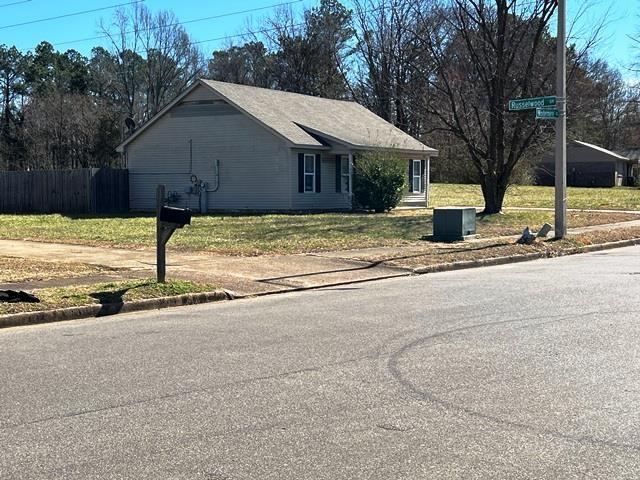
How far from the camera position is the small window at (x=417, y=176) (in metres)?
36.8

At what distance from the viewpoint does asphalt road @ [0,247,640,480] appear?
462 cm

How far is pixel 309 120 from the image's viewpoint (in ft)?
111

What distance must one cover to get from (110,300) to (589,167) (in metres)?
72.9

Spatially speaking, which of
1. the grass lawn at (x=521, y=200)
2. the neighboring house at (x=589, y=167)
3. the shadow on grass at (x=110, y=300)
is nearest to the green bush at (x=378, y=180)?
the grass lawn at (x=521, y=200)

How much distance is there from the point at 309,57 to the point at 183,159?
32810 millimetres

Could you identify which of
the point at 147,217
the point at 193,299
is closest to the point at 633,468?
the point at 193,299

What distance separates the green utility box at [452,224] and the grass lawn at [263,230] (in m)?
0.63

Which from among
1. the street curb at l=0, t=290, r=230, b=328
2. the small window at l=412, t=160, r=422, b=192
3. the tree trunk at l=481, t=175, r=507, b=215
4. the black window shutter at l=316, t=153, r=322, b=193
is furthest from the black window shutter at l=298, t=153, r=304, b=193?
the street curb at l=0, t=290, r=230, b=328

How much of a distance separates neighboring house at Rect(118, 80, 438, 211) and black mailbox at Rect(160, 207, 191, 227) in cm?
1880

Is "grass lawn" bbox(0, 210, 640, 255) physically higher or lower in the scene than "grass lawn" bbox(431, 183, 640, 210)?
lower

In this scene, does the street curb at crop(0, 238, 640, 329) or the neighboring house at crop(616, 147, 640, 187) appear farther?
the neighboring house at crop(616, 147, 640, 187)

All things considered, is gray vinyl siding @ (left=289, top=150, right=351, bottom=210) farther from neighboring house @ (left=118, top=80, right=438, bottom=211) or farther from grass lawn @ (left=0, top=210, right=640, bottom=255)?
grass lawn @ (left=0, top=210, right=640, bottom=255)

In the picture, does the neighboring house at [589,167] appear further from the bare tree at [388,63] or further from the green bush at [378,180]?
the green bush at [378,180]

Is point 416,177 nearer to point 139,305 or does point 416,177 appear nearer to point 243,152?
point 243,152
